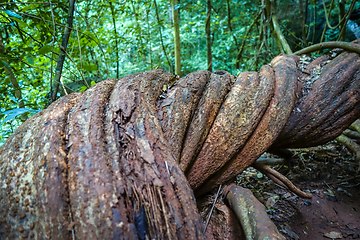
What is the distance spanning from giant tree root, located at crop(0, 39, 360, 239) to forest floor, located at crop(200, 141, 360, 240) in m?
0.44

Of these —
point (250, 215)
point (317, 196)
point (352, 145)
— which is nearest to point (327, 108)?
point (250, 215)

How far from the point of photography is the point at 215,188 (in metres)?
0.82

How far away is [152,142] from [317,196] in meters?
1.22

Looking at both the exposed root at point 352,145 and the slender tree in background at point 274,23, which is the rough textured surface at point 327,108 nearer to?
the exposed root at point 352,145

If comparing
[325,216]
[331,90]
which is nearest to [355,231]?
[325,216]

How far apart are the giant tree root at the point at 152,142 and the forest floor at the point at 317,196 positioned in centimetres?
44

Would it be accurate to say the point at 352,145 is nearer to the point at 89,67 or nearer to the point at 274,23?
the point at 274,23

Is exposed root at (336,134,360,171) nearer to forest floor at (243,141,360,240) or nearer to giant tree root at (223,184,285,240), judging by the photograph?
forest floor at (243,141,360,240)

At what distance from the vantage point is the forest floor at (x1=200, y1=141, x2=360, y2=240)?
3.51 feet

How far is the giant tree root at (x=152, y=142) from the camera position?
458 mm

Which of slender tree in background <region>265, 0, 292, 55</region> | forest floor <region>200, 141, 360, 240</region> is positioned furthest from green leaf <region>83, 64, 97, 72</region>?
slender tree in background <region>265, 0, 292, 55</region>

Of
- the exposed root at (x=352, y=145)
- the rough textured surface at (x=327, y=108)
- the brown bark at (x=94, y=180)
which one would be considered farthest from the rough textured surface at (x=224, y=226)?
the exposed root at (x=352, y=145)

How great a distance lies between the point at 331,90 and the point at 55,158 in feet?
3.20

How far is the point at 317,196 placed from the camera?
1318 millimetres
